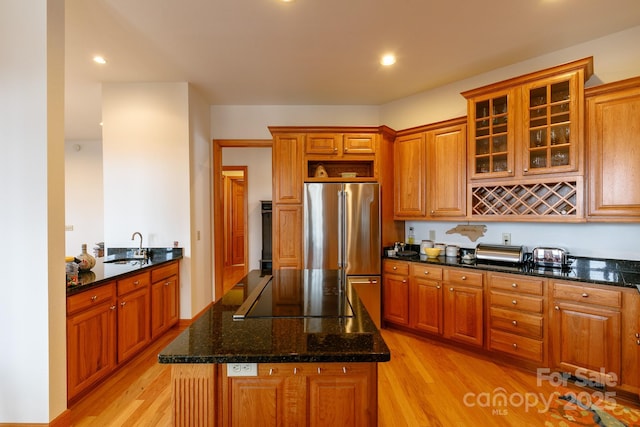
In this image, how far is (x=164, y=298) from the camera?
307 cm

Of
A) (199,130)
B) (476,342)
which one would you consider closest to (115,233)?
(199,130)

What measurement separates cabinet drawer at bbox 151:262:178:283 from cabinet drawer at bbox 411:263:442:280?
276cm

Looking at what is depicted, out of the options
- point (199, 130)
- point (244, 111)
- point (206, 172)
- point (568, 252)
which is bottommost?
point (568, 252)

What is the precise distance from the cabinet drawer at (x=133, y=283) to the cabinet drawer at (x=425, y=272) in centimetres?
280

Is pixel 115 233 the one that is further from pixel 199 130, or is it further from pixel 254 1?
pixel 254 1

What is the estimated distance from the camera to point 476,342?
271 centimetres

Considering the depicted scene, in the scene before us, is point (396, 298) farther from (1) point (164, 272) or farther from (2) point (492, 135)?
(1) point (164, 272)

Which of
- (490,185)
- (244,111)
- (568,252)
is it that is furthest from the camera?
(244,111)

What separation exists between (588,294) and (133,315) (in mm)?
3791

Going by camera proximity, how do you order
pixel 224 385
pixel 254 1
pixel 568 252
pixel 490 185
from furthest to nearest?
pixel 490 185
pixel 568 252
pixel 254 1
pixel 224 385

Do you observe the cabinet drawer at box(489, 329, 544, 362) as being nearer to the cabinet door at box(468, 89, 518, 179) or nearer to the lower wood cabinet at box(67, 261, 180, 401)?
the cabinet door at box(468, 89, 518, 179)

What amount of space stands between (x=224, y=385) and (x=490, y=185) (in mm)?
2912

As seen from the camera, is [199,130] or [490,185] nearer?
[490,185]

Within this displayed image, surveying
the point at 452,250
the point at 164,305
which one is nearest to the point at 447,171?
the point at 452,250
